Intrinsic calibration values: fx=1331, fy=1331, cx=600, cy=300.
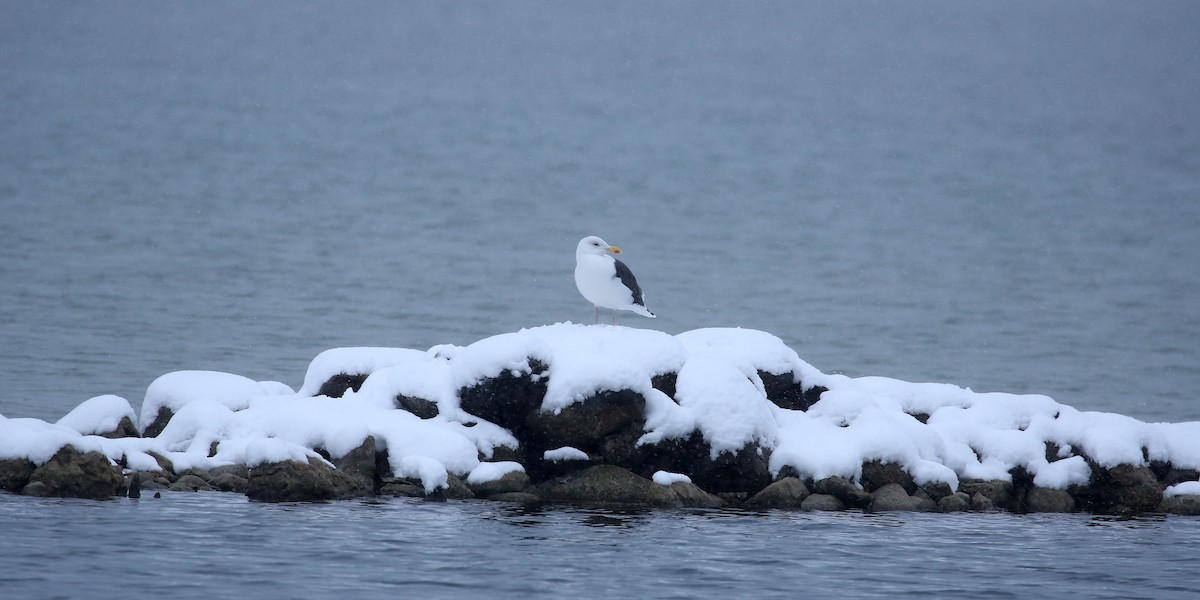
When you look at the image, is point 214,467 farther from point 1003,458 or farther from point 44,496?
point 1003,458

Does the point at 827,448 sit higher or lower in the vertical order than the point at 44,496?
higher

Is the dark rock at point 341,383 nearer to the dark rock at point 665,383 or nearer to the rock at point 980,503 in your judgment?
the dark rock at point 665,383

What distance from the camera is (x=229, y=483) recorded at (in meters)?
18.0

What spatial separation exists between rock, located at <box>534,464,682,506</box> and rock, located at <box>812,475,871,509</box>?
81.7 inches

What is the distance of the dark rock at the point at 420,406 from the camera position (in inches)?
757

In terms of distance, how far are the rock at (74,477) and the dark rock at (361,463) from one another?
286 cm

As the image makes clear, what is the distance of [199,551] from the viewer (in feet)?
44.5

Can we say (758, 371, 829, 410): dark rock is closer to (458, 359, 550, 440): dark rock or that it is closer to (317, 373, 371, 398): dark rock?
(458, 359, 550, 440): dark rock

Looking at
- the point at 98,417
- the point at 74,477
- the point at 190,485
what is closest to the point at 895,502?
the point at 190,485

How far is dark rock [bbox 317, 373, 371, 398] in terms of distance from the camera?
21125 mm

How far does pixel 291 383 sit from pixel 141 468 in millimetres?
15005

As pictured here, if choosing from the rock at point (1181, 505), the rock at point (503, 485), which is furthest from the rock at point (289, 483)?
the rock at point (1181, 505)

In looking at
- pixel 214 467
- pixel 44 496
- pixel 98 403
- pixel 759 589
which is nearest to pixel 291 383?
pixel 98 403

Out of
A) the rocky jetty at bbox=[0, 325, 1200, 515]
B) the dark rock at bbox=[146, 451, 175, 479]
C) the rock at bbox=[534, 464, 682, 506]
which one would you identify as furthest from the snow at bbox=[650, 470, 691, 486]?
the dark rock at bbox=[146, 451, 175, 479]
